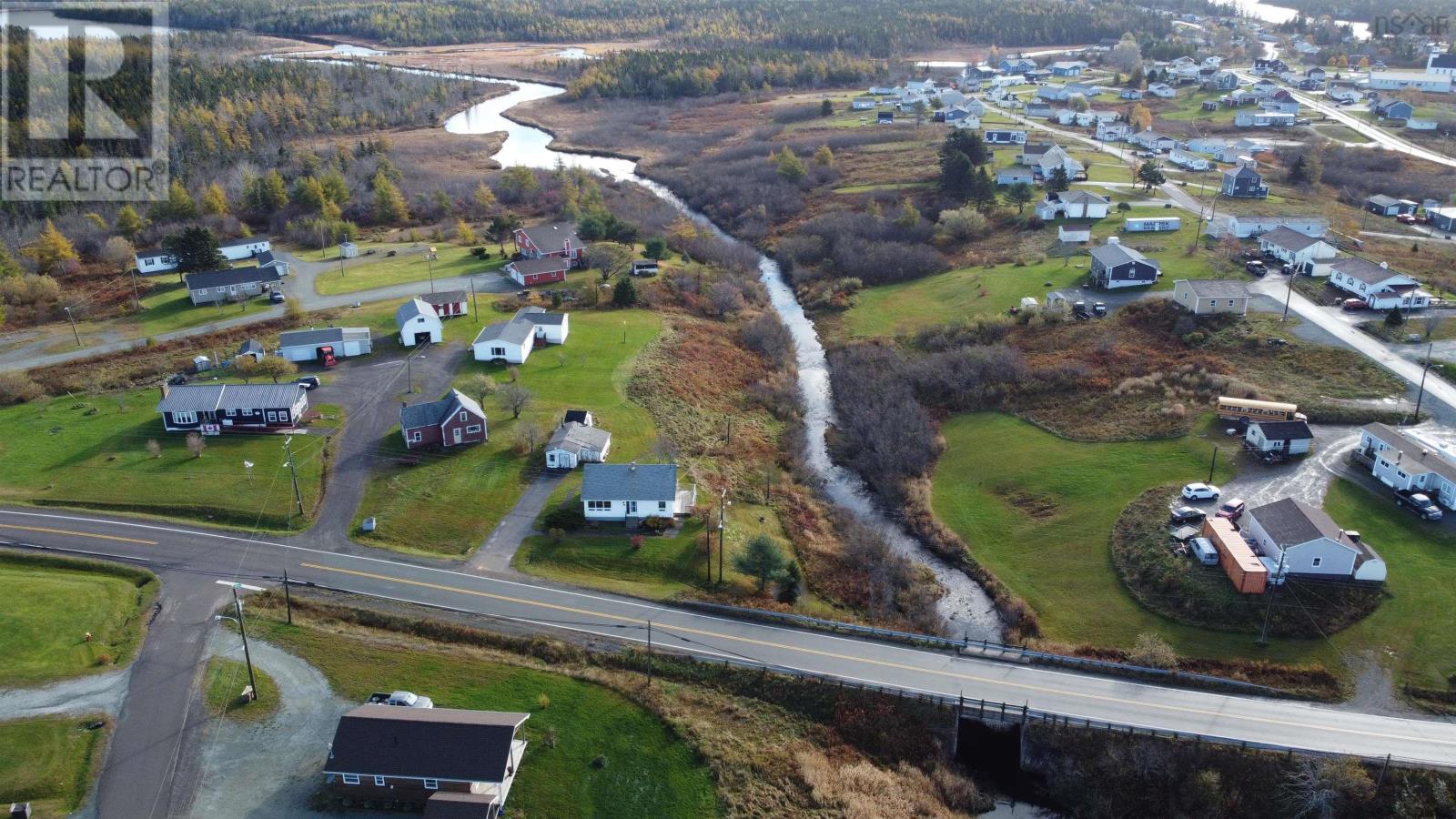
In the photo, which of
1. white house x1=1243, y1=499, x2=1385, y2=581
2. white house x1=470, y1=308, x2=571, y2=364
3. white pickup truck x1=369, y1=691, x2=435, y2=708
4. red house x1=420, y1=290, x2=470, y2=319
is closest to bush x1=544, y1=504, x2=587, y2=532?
white pickup truck x1=369, y1=691, x2=435, y2=708

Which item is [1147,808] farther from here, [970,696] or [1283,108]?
[1283,108]

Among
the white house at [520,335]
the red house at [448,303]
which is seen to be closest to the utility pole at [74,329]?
the red house at [448,303]

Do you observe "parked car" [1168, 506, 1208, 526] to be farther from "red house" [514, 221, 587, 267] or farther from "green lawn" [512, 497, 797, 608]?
A: "red house" [514, 221, 587, 267]

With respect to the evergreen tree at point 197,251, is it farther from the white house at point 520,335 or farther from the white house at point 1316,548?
the white house at point 1316,548

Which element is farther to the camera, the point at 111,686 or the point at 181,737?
the point at 111,686

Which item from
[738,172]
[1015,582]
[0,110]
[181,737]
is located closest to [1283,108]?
[738,172]

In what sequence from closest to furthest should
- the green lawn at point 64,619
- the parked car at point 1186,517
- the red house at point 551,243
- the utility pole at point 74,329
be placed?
the green lawn at point 64,619, the parked car at point 1186,517, the utility pole at point 74,329, the red house at point 551,243
